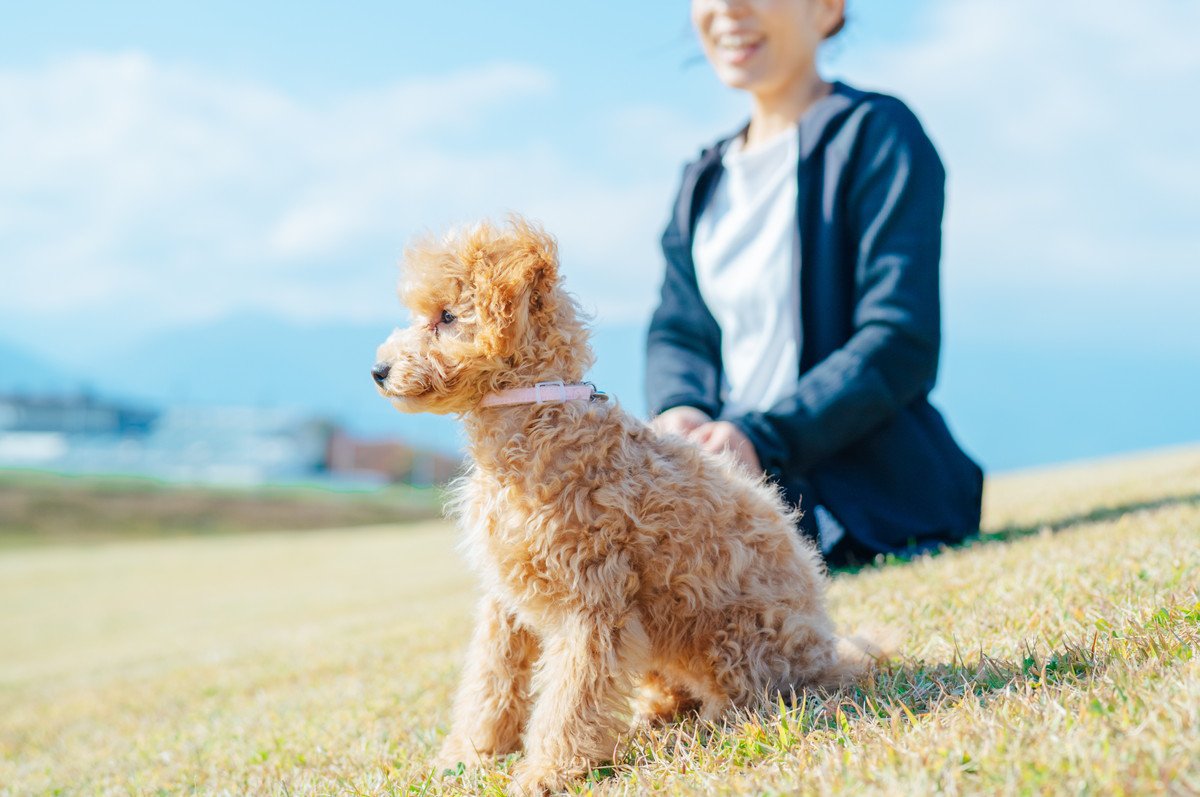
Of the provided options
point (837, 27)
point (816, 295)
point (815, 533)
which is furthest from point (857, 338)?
point (837, 27)

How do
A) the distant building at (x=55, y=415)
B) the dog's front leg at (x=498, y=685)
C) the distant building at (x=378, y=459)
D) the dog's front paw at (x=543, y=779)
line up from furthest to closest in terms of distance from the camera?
1. the distant building at (x=55, y=415)
2. the distant building at (x=378, y=459)
3. the dog's front leg at (x=498, y=685)
4. the dog's front paw at (x=543, y=779)

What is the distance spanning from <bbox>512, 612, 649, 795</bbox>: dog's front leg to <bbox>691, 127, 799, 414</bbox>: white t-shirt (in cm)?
259

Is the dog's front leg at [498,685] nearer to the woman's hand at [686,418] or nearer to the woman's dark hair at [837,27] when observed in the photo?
the woman's hand at [686,418]

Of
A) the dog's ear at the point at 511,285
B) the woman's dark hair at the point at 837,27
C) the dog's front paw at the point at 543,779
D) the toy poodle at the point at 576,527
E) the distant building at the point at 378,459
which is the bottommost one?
the distant building at the point at 378,459

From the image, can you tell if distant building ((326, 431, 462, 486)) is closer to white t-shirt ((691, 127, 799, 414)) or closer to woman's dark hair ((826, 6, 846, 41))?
white t-shirt ((691, 127, 799, 414))

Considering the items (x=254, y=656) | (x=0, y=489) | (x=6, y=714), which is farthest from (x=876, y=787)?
(x=0, y=489)

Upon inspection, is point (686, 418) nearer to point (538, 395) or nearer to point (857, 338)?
point (857, 338)

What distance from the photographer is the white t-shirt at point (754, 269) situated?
5.17 metres

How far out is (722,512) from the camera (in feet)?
9.71

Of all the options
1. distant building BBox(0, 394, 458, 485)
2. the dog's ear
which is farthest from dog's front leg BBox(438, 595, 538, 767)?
distant building BBox(0, 394, 458, 485)

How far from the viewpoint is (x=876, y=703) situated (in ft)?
9.03

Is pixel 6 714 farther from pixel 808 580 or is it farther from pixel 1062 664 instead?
pixel 1062 664

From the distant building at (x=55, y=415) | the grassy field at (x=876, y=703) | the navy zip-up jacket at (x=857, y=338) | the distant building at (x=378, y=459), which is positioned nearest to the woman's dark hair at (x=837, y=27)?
the navy zip-up jacket at (x=857, y=338)

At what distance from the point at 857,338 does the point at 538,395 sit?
2.30m
